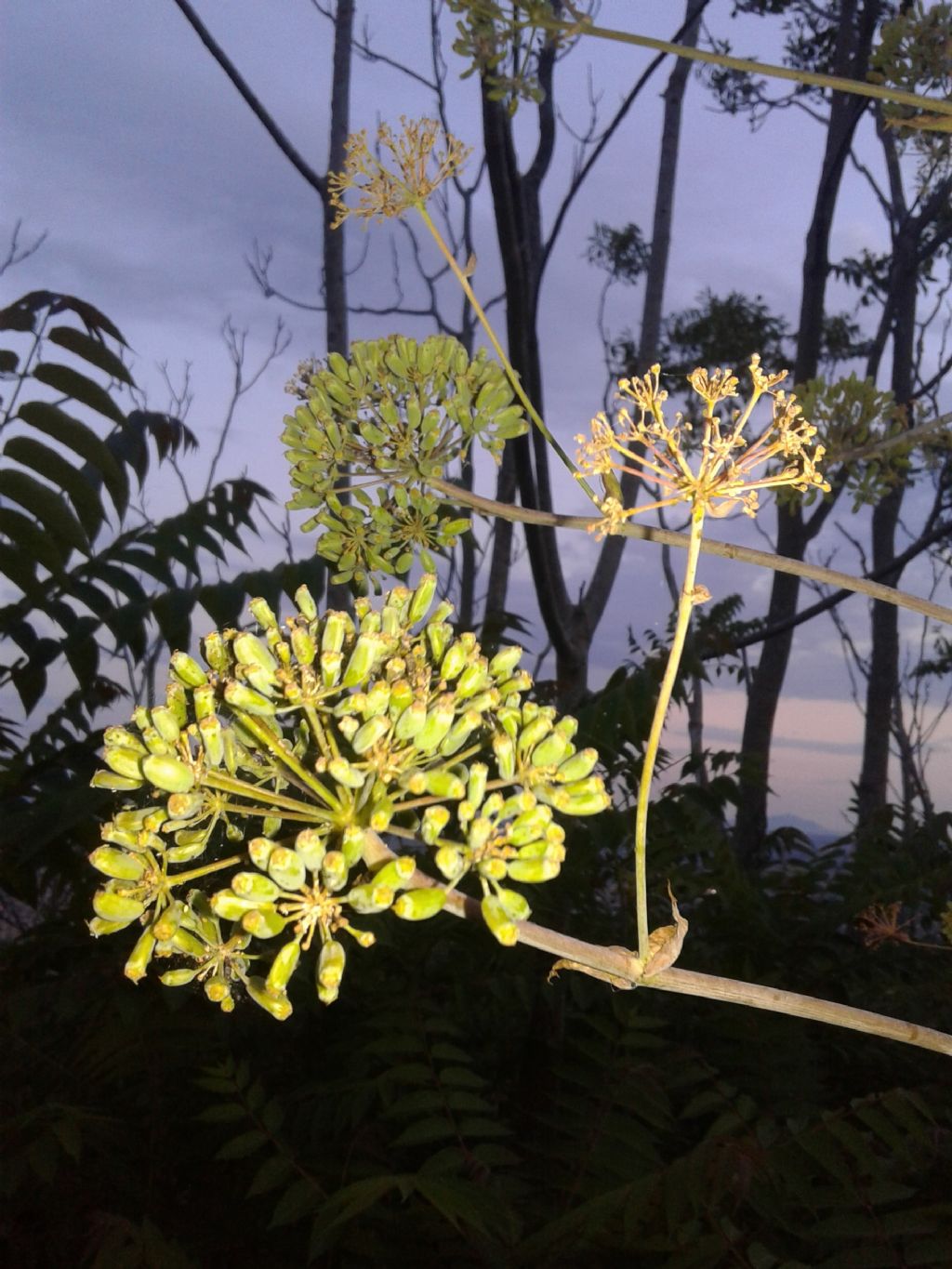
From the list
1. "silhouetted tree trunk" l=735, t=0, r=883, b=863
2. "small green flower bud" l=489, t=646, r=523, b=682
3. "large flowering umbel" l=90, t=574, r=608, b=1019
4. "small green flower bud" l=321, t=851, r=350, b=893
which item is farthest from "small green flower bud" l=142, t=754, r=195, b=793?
"silhouetted tree trunk" l=735, t=0, r=883, b=863

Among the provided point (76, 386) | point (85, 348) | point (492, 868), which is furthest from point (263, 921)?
point (85, 348)

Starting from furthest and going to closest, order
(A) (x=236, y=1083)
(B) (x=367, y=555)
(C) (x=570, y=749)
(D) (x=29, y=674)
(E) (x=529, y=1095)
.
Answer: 1. (D) (x=29, y=674)
2. (E) (x=529, y=1095)
3. (A) (x=236, y=1083)
4. (B) (x=367, y=555)
5. (C) (x=570, y=749)

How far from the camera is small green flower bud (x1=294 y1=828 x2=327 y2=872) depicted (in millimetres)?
503

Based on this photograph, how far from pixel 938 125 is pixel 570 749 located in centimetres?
50

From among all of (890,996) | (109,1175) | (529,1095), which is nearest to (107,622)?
(109,1175)

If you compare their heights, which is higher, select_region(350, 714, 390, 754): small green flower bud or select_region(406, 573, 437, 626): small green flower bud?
select_region(406, 573, 437, 626): small green flower bud

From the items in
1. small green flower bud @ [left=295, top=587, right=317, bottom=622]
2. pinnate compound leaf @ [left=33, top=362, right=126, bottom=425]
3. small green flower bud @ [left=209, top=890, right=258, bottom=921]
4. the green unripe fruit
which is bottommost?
the green unripe fruit

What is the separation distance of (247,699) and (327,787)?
0.23ft

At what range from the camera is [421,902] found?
0.49 meters

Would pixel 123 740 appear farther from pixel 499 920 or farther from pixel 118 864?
pixel 499 920

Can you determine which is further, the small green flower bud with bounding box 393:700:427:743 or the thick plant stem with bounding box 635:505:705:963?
the small green flower bud with bounding box 393:700:427:743

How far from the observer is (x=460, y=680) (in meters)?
0.59

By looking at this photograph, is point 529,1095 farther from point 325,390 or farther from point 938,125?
point 938,125

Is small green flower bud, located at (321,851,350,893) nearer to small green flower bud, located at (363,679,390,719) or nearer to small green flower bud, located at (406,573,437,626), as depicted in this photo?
small green flower bud, located at (363,679,390,719)
